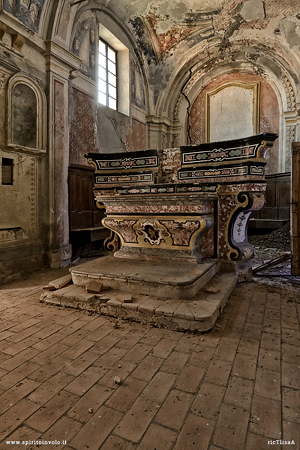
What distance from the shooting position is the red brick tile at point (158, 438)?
1321mm

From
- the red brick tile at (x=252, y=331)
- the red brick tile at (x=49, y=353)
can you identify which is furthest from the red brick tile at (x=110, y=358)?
the red brick tile at (x=252, y=331)

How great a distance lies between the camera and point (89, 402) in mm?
1616

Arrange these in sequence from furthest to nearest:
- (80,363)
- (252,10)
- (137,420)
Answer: (252,10) < (80,363) < (137,420)

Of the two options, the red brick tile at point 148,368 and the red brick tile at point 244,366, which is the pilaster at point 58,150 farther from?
the red brick tile at point 244,366

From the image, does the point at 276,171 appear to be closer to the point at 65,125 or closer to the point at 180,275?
the point at 65,125

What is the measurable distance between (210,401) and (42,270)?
4276mm

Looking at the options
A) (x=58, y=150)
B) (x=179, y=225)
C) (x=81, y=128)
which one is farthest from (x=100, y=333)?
(x=81, y=128)

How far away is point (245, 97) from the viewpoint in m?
9.93

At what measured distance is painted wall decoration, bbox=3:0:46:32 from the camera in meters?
4.53

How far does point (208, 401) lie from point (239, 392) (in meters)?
0.22

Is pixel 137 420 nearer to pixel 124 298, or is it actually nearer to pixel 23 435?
pixel 23 435

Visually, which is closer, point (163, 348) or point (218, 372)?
point (218, 372)

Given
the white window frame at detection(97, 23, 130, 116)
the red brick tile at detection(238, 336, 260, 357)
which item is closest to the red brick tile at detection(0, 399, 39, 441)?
the red brick tile at detection(238, 336, 260, 357)

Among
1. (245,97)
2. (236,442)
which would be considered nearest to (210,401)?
(236,442)
